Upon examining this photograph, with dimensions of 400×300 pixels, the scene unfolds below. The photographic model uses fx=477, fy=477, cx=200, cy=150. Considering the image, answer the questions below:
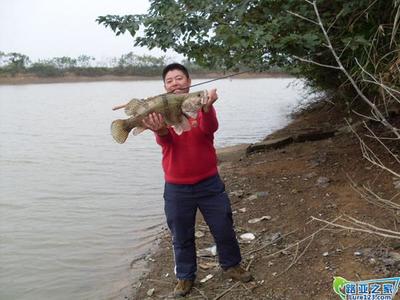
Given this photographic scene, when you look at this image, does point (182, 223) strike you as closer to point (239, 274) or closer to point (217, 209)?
point (217, 209)

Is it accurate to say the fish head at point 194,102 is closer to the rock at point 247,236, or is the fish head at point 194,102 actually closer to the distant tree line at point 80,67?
the rock at point 247,236

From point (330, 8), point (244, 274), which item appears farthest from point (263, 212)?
point (330, 8)

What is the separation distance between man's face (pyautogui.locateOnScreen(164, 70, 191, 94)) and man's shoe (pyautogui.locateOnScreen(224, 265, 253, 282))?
1700mm

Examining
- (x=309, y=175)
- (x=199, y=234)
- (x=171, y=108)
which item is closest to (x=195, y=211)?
(x=171, y=108)

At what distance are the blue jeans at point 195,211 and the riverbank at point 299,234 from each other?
0.43m

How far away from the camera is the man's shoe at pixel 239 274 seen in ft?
14.1

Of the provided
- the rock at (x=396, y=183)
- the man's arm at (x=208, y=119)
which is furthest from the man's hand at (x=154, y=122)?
the rock at (x=396, y=183)

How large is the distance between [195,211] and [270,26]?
2561 mm

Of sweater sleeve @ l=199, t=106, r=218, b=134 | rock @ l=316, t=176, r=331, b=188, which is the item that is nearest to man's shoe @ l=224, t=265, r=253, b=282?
sweater sleeve @ l=199, t=106, r=218, b=134

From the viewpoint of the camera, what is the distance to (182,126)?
12.3 ft

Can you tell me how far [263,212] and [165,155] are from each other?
91.9 inches

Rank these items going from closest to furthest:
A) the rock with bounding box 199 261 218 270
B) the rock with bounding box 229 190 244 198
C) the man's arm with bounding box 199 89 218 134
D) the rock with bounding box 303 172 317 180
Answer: the man's arm with bounding box 199 89 218 134
the rock with bounding box 199 261 218 270
the rock with bounding box 303 172 317 180
the rock with bounding box 229 190 244 198

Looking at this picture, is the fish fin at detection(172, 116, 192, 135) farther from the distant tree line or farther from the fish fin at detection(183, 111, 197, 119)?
the distant tree line

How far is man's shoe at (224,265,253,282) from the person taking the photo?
4.31 metres
